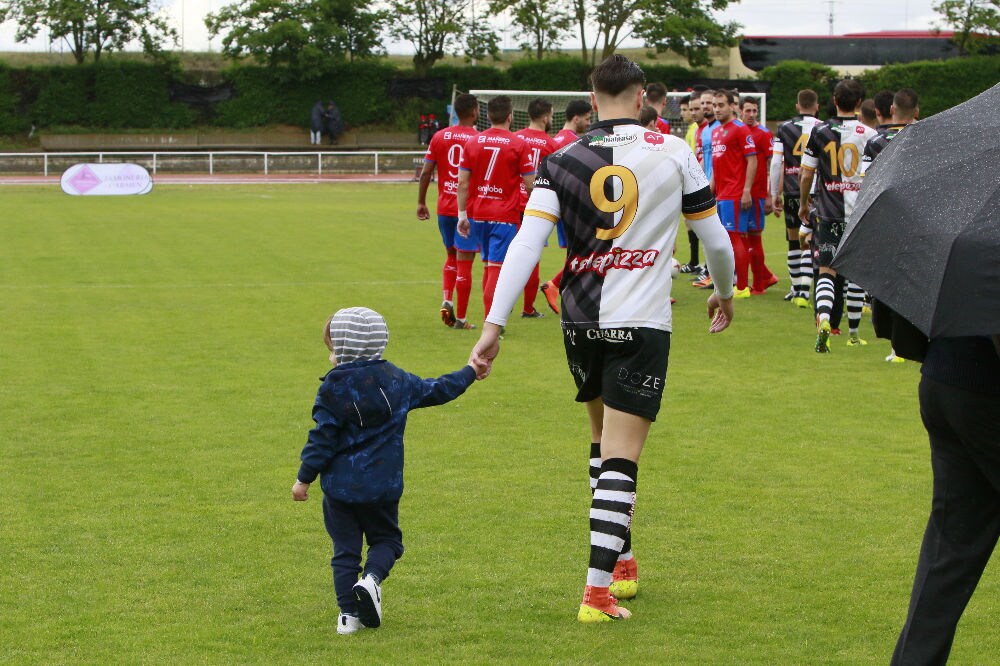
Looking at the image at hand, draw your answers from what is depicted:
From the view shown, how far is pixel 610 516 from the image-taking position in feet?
15.8

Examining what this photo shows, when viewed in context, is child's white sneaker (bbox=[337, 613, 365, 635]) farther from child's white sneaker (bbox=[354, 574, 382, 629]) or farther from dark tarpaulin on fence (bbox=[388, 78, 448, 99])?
dark tarpaulin on fence (bbox=[388, 78, 448, 99])

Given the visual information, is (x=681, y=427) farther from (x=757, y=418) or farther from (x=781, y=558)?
(x=781, y=558)

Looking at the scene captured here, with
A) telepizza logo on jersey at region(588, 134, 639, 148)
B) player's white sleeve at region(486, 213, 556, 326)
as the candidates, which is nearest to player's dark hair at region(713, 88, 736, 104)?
telepizza logo on jersey at region(588, 134, 639, 148)

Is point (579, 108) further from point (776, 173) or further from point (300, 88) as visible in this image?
point (300, 88)

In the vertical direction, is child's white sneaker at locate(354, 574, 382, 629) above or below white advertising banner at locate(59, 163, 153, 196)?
below

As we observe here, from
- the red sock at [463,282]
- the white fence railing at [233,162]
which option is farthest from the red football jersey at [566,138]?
the white fence railing at [233,162]

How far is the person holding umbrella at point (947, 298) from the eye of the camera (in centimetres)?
325

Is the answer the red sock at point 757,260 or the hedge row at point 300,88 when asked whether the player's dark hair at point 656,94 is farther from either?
the hedge row at point 300,88

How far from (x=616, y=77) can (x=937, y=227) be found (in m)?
1.86

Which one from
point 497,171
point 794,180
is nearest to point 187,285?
point 497,171

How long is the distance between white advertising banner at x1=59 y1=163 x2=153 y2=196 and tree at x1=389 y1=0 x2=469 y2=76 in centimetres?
2429

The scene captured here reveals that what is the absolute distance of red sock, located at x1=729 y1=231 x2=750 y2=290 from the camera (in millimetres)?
14203

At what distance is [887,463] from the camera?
24.1 feet

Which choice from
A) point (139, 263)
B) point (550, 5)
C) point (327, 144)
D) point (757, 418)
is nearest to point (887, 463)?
point (757, 418)
